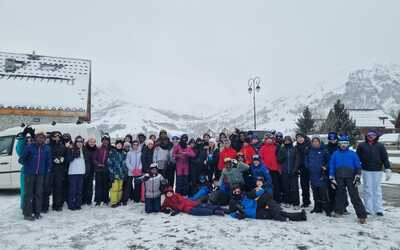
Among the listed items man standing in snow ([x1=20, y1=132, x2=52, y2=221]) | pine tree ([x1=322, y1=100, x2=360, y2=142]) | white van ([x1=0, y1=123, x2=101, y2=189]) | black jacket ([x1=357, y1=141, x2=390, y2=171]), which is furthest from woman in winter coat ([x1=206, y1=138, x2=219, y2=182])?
pine tree ([x1=322, y1=100, x2=360, y2=142])

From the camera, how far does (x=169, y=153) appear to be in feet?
30.2

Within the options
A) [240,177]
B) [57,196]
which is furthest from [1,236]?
[240,177]

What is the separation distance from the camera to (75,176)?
7.96 meters

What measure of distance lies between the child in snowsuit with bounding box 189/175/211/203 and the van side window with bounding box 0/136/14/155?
5.99 m

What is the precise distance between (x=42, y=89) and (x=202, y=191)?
20.1 m

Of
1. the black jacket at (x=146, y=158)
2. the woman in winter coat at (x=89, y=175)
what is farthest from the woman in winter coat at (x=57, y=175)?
the black jacket at (x=146, y=158)

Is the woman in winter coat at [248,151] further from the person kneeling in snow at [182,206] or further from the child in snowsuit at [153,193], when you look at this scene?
the child in snowsuit at [153,193]

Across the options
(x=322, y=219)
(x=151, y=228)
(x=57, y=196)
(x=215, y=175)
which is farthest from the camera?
(x=215, y=175)

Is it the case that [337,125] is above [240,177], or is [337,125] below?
above

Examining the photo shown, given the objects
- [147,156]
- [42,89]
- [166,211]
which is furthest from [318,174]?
[42,89]

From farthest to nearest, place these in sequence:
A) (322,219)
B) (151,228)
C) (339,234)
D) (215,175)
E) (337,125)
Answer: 1. (337,125)
2. (215,175)
3. (322,219)
4. (151,228)
5. (339,234)

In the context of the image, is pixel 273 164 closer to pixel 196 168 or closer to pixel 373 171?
pixel 196 168

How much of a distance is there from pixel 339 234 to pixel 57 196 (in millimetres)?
6533

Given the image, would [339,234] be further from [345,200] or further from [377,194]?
[377,194]
